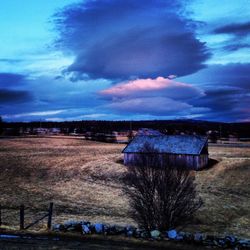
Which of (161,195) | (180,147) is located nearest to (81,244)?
(161,195)

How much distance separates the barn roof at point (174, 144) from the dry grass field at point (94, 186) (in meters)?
3.29

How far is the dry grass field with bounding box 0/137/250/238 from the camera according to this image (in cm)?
3478

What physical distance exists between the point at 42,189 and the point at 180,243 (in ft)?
94.6

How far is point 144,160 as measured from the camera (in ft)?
96.4

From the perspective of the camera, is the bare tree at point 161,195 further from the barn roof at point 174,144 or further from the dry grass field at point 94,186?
the barn roof at point 174,144

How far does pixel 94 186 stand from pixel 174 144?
19.4 m

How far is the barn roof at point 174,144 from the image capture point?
61688 mm

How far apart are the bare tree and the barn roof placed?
106 ft

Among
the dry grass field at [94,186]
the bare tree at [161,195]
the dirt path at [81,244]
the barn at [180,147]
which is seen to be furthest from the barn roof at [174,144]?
the dirt path at [81,244]

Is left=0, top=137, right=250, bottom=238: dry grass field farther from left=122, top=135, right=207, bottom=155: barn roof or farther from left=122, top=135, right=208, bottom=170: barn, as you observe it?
left=122, top=135, right=207, bottom=155: barn roof

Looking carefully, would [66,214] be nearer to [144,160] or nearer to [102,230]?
[144,160]

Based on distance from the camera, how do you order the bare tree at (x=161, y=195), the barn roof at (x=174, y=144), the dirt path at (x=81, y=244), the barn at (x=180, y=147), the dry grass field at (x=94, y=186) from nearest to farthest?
the dirt path at (x=81, y=244) → the bare tree at (x=161, y=195) → the dry grass field at (x=94, y=186) → the barn at (x=180, y=147) → the barn roof at (x=174, y=144)

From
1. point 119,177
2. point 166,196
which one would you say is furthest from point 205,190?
point 166,196

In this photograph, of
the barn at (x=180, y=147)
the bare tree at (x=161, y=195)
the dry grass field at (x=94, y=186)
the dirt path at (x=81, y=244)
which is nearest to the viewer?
the dirt path at (x=81, y=244)
